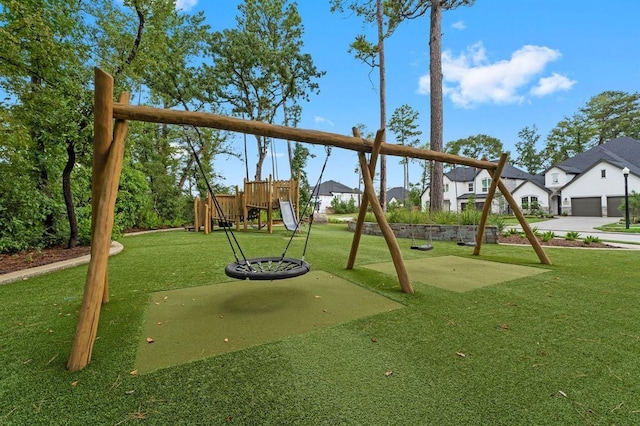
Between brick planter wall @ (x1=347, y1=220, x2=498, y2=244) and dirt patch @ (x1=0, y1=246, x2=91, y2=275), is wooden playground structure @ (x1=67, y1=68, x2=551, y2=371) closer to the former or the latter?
dirt patch @ (x1=0, y1=246, x2=91, y2=275)

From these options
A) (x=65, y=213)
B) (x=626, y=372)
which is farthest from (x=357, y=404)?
(x=65, y=213)

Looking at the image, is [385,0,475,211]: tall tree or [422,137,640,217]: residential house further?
[422,137,640,217]: residential house

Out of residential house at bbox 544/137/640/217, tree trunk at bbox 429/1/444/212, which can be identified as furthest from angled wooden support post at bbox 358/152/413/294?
residential house at bbox 544/137/640/217

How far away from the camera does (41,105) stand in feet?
15.5

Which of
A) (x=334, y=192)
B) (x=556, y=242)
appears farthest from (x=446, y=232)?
(x=334, y=192)

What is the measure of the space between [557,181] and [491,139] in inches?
564

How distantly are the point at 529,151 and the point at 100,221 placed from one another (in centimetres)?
4712

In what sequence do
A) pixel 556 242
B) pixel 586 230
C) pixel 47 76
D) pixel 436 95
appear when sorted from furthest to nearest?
pixel 586 230
pixel 436 95
pixel 556 242
pixel 47 76

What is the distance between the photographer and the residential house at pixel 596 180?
21031 mm

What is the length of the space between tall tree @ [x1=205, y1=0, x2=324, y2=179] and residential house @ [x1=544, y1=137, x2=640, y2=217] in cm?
2244

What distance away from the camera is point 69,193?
5418 mm

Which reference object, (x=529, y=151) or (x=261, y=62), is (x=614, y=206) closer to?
(x=529, y=151)

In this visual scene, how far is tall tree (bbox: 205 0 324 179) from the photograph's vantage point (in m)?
15.8

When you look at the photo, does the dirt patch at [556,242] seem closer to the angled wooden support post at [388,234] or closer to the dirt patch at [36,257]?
the angled wooden support post at [388,234]
